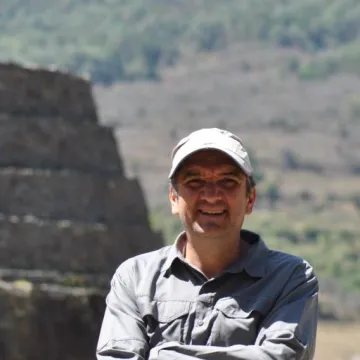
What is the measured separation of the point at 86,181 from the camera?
2076 inches

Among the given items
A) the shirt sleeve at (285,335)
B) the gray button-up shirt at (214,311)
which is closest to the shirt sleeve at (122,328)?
the gray button-up shirt at (214,311)

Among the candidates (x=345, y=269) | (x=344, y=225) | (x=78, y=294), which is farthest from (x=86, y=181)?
(x=344, y=225)

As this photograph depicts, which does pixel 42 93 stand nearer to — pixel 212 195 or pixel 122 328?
pixel 212 195

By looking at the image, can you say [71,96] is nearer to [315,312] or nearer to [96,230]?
[96,230]

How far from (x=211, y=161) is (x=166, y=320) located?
0.75 metres

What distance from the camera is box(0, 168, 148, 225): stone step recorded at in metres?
51.7

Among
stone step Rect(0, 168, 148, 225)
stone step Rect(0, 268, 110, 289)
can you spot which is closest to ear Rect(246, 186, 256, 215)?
stone step Rect(0, 268, 110, 289)

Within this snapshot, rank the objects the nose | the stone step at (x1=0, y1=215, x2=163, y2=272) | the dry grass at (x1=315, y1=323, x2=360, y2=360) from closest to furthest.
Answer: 1. the nose
2. the stone step at (x1=0, y1=215, x2=163, y2=272)
3. the dry grass at (x1=315, y1=323, x2=360, y2=360)

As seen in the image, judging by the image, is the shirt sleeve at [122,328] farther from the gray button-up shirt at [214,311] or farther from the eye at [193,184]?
the eye at [193,184]

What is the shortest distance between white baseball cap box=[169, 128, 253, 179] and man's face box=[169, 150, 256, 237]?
45 mm

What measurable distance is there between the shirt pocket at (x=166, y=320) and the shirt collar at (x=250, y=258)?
230 mm

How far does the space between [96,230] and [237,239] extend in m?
42.8

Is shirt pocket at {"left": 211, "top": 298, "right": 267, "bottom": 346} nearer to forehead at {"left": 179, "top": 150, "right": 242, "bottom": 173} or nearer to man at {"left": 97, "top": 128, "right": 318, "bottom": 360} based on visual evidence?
man at {"left": 97, "top": 128, "right": 318, "bottom": 360}

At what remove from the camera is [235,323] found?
8141 mm
